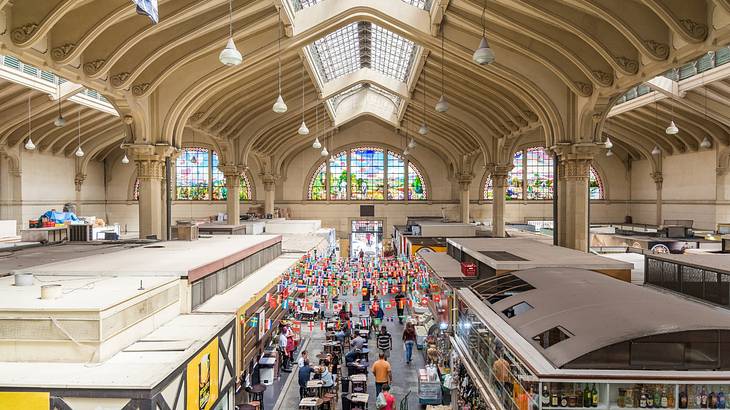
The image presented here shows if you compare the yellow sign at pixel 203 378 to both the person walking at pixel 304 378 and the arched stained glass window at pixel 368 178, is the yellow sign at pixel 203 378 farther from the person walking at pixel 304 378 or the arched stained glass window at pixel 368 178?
the arched stained glass window at pixel 368 178

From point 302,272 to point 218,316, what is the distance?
8053 mm

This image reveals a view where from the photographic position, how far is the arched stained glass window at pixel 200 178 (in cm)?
3175

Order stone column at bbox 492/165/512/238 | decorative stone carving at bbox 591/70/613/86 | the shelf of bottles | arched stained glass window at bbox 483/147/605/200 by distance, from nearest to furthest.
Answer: the shelf of bottles
decorative stone carving at bbox 591/70/613/86
stone column at bbox 492/165/512/238
arched stained glass window at bbox 483/147/605/200

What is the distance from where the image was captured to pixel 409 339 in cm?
1362

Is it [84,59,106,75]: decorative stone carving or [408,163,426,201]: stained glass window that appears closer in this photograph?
[84,59,106,75]: decorative stone carving

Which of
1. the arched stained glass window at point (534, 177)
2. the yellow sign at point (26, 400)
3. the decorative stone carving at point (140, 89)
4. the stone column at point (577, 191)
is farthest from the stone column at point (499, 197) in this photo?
the yellow sign at point (26, 400)

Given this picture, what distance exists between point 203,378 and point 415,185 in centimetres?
2724

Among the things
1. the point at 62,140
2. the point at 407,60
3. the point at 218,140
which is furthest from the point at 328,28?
the point at 62,140

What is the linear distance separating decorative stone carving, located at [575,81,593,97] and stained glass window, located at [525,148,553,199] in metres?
19.2

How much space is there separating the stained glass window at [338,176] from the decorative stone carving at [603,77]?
21559 millimetres

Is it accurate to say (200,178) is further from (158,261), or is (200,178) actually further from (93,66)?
(158,261)

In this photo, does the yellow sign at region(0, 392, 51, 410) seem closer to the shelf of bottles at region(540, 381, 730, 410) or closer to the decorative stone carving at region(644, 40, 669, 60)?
the shelf of bottles at region(540, 381, 730, 410)

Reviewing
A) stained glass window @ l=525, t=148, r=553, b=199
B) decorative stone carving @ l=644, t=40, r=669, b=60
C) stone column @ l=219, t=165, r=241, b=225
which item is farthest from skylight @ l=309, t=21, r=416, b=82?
stained glass window @ l=525, t=148, r=553, b=199

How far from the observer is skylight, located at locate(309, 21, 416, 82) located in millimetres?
18281
